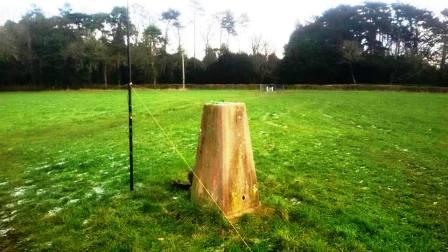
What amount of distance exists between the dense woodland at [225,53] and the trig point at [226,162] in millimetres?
54448

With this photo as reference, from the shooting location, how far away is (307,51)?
63438 millimetres

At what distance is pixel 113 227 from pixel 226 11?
7694 cm

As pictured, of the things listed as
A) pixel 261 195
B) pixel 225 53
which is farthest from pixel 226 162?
pixel 225 53

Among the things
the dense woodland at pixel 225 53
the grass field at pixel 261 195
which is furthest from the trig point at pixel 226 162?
the dense woodland at pixel 225 53

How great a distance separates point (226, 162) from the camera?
18.5ft

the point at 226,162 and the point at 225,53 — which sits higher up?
the point at 225,53

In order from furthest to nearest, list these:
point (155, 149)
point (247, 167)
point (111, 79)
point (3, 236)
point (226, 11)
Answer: point (226, 11), point (111, 79), point (155, 149), point (247, 167), point (3, 236)

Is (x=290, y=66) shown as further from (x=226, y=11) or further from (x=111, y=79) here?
(x=111, y=79)

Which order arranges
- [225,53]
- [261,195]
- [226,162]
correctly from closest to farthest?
[226,162], [261,195], [225,53]

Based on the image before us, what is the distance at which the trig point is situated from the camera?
5.61 m

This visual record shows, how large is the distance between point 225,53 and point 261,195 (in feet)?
217

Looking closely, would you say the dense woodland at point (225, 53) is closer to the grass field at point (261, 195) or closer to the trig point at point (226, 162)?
the grass field at point (261, 195)

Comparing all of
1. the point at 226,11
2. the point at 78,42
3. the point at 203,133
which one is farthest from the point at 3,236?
the point at 226,11

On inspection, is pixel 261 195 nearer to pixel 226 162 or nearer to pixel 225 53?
pixel 226 162
